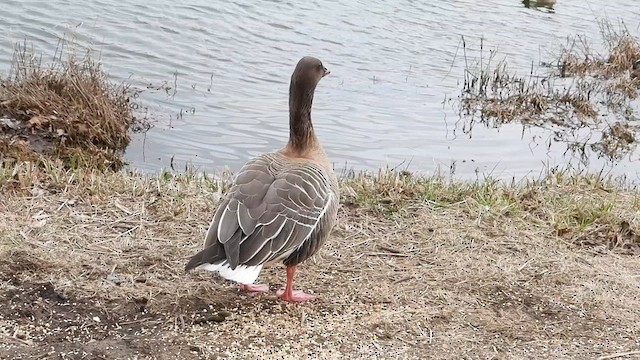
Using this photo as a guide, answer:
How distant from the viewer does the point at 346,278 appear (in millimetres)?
4449

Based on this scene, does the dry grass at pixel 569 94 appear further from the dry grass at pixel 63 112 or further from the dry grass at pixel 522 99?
the dry grass at pixel 63 112

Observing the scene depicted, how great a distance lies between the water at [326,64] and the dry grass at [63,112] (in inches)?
17.2

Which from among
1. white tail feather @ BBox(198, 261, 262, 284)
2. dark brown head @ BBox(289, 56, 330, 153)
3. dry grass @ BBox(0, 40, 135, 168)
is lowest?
dry grass @ BBox(0, 40, 135, 168)

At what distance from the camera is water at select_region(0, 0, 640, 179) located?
29.6 feet

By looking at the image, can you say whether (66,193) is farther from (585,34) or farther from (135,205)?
(585,34)

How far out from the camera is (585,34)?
15.3 metres

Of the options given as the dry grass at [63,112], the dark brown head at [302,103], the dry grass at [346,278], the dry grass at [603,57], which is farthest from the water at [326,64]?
the dark brown head at [302,103]

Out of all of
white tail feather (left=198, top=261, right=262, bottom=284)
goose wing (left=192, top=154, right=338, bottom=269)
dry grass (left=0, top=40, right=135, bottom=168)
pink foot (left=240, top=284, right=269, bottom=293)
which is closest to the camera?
white tail feather (left=198, top=261, right=262, bottom=284)

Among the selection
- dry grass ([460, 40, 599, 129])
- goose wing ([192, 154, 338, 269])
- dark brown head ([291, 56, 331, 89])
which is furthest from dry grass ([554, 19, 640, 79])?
goose wing ([192, 154, 338, 269])

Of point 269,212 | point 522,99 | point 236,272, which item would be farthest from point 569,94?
point 236,272

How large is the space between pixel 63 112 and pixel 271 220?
526 centimetres

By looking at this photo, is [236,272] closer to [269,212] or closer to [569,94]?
[269,212]

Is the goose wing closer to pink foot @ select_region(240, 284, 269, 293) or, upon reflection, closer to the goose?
the goose

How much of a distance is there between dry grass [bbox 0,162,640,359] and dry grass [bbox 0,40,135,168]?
2.26 m
